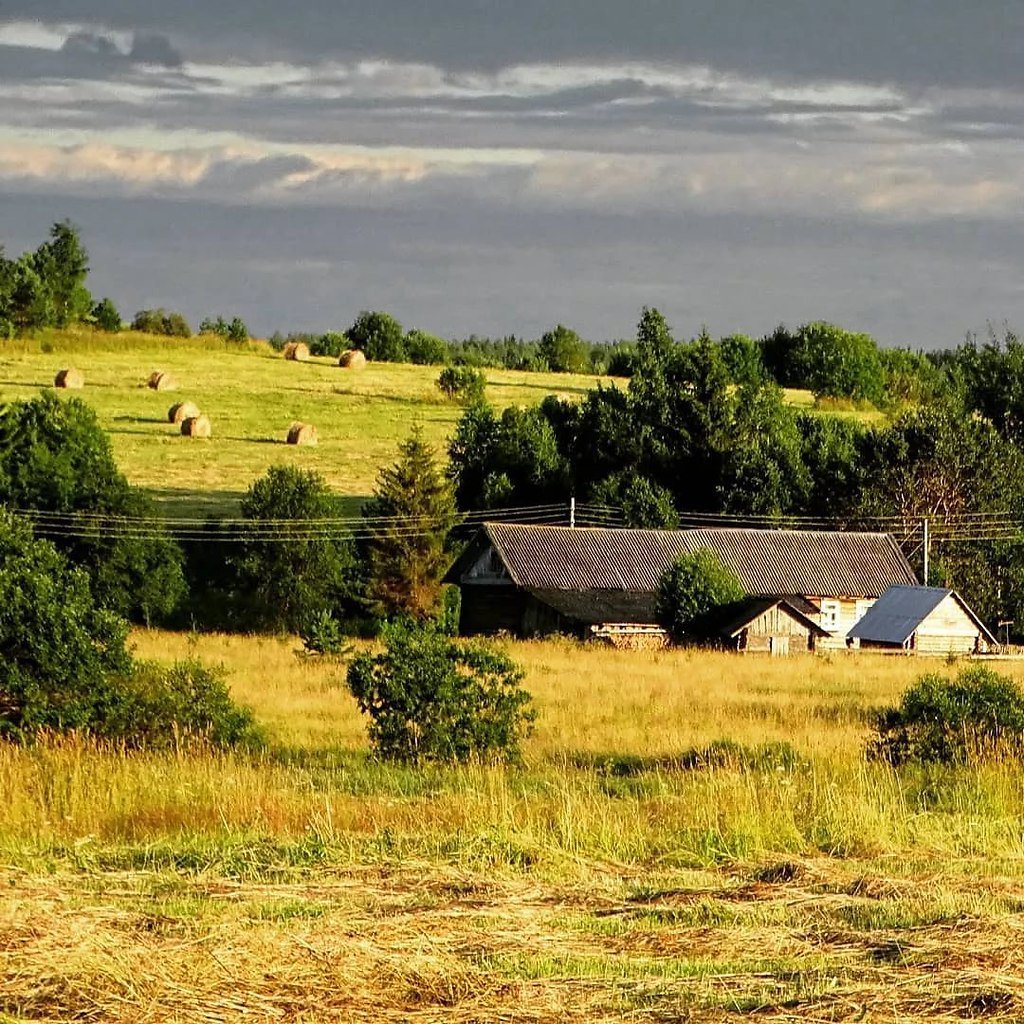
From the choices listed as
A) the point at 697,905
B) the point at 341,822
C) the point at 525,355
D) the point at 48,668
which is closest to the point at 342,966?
the point at 697,905

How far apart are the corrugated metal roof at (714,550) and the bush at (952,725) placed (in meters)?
36.1

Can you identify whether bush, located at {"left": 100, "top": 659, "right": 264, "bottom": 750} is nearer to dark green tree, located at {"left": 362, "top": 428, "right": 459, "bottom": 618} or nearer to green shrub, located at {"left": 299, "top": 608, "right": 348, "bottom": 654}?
green shrub, located at {"left": 299, "top": 608, "right": 348, "bottom": 654}

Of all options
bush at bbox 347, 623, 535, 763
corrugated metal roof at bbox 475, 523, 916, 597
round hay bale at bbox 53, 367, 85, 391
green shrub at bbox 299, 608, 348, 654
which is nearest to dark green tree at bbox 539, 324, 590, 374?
round hay bale at bbox 53, 367, 85, 391

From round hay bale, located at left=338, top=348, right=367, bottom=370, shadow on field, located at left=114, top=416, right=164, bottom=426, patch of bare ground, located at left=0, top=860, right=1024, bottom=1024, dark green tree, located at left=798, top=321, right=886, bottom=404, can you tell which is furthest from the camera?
dark green tree, located at left=798, top=321, right=886, bottom=404

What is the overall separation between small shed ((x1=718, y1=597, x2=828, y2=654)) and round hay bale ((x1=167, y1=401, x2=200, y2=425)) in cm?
3388

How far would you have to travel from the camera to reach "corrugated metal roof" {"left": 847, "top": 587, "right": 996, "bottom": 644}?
5334 cm

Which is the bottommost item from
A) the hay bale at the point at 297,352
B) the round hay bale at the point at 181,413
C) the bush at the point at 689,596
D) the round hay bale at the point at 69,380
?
the bush at the point at 689,596

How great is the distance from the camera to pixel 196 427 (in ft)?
243

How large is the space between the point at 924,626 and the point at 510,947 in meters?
47.3

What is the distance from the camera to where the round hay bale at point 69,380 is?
7988 centimetres

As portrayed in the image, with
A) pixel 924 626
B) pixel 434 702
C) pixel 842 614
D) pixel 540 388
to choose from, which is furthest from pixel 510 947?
pixel 540 388

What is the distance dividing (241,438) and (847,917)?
221ft

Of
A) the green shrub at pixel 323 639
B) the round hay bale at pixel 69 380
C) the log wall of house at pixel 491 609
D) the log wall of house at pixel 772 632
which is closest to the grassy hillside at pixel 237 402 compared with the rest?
the round hay bale at pixel 69 380

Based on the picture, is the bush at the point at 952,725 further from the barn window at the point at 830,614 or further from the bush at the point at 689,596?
the barn window at the point at 830,614
